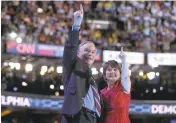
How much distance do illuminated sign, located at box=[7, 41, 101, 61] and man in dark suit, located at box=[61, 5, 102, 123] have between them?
10284 mm

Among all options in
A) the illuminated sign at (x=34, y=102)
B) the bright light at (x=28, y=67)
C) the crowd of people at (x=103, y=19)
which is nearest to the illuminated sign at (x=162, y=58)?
the crowd of people at (x=103, y=19)

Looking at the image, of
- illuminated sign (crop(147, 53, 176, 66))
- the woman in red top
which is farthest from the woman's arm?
illuminated sign (crop(147, 53, 176, 66))

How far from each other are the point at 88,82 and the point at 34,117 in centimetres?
1322

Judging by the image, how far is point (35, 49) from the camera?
14172 mm

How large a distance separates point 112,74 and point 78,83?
16.3 inches

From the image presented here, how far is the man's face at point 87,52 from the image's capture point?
353cm

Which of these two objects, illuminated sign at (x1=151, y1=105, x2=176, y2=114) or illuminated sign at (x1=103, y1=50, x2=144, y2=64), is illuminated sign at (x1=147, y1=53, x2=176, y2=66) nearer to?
illuminated sign at (x1=103, y1=50, x2=144, y2=64)

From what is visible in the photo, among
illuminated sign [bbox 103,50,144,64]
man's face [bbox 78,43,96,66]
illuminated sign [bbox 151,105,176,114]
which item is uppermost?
man's face [bbox 78,43,96,66]

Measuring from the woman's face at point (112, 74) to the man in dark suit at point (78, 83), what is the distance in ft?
0.71

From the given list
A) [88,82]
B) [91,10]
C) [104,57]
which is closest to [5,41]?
[104,57]

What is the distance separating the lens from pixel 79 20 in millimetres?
3508

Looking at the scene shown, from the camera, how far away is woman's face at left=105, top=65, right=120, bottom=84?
12.4ft

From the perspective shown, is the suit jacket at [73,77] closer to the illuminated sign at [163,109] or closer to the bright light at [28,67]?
the bright light at [28,67]

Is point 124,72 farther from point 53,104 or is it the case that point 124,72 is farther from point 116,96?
point 53,104
